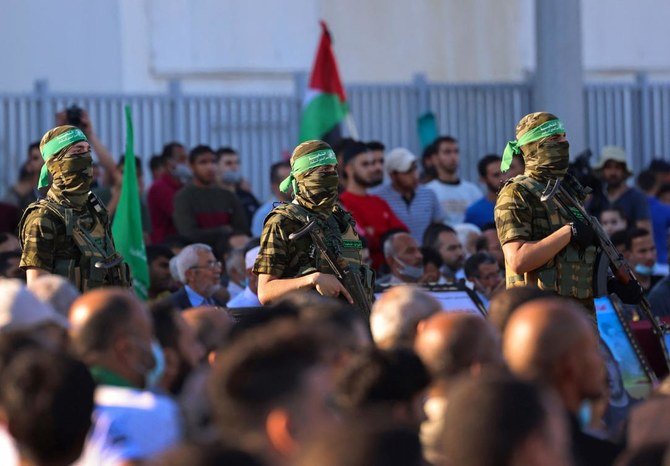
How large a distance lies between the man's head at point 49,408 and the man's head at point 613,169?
1102 centimetres

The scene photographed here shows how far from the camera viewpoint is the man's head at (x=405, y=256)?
39.3 feet

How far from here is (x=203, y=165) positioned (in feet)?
43.9

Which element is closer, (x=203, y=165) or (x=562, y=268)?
(x=562, y=268)

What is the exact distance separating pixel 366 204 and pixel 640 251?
2.21 metres

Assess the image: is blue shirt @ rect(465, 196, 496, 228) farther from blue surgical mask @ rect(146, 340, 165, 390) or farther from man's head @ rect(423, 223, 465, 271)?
blue surgical mask @ rect(146, 340, 165, 390)

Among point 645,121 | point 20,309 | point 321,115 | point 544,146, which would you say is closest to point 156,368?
point 20,309

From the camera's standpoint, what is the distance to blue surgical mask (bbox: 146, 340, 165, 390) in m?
5.29

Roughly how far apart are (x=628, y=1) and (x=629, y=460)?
19.0 meters

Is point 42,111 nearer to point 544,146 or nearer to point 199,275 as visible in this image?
point 199,275

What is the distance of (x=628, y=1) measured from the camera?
22531 mm

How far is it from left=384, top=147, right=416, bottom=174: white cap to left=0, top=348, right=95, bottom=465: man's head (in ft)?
29.3

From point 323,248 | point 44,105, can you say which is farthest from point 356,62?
point 323,248

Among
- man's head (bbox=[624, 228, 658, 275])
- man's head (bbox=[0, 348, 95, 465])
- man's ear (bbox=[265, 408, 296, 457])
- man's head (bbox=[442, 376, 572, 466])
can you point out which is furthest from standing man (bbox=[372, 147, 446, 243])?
man's head (bbox=[442, 376, 572, 466])

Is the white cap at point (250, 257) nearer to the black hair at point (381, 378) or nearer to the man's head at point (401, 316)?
the man's head at point (401, 316)
